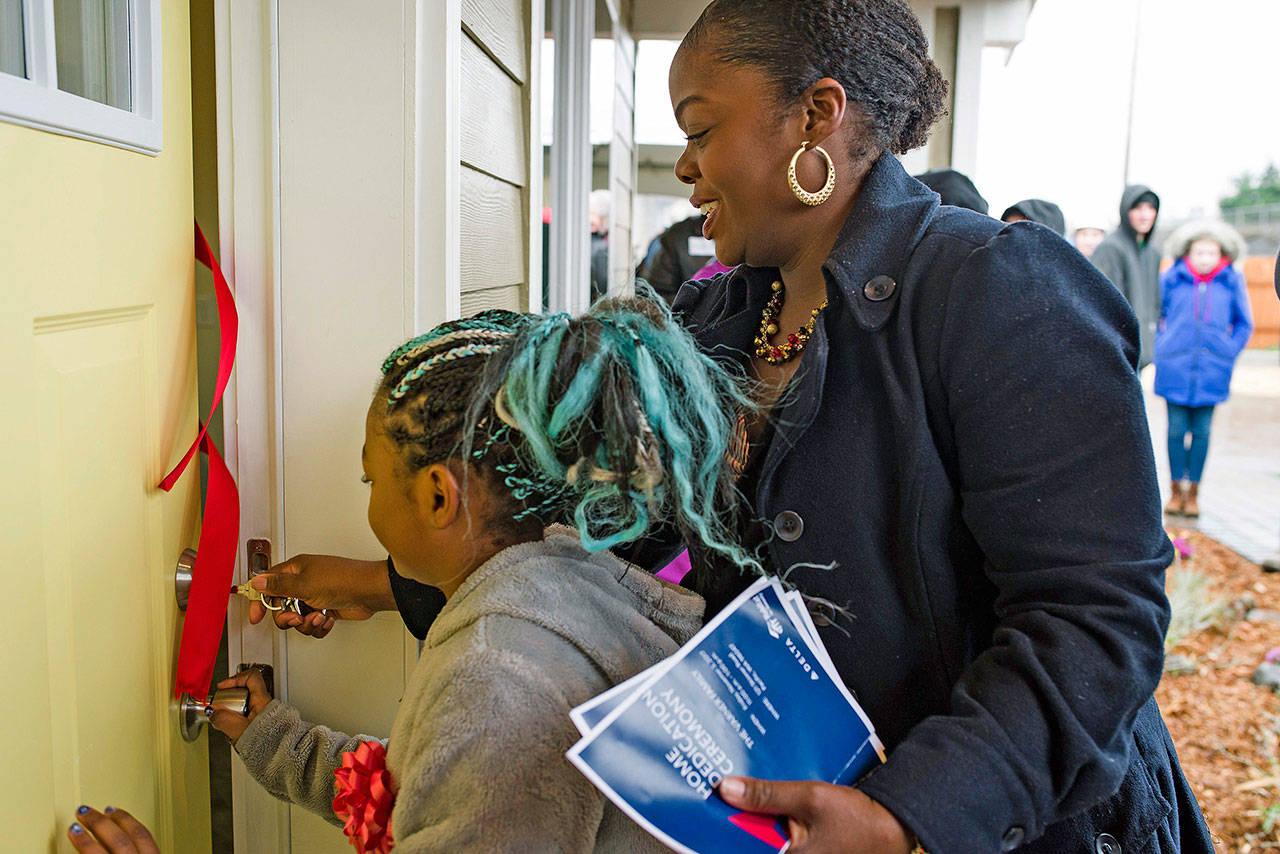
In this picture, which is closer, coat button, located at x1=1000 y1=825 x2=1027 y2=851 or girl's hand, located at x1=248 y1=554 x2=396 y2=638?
coat button, located at x1=1000 y1=825 x2=1027 y2=851

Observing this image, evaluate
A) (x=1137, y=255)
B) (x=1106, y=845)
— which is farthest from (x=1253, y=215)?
(x=1106, y=845)

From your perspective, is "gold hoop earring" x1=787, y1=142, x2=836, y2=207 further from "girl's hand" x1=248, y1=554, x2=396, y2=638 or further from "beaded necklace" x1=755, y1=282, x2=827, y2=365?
"girl's hand" x1=248, y1=554, x2=396, y2=638

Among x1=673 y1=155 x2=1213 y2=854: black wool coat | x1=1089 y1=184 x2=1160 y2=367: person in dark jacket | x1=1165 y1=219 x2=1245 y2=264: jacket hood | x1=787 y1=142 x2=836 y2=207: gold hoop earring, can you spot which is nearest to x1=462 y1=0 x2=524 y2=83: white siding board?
x1=787 y1=142 x2=836 y2=207: gold hoop earring

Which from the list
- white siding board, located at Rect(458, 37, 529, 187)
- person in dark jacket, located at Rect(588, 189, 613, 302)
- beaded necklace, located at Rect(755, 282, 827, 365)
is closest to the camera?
beaded necklace, located at Rect(755, 282, 827, 365)

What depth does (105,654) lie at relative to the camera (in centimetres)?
114

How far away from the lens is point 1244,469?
827 cm

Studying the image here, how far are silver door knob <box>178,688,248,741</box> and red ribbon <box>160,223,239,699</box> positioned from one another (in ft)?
0.04

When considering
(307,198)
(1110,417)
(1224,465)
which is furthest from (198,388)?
(1224,465)

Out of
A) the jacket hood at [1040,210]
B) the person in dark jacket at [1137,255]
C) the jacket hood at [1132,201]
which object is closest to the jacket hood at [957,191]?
the jacket hood at [1040,210]

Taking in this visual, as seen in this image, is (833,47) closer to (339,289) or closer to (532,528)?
(532,528)

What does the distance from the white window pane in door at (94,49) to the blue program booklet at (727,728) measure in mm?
814

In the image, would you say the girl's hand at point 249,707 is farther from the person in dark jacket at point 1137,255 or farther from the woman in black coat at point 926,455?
the person in dark jacket at point 1137,255

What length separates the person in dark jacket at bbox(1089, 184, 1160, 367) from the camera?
19.4 feet

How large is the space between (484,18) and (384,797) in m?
1.21
